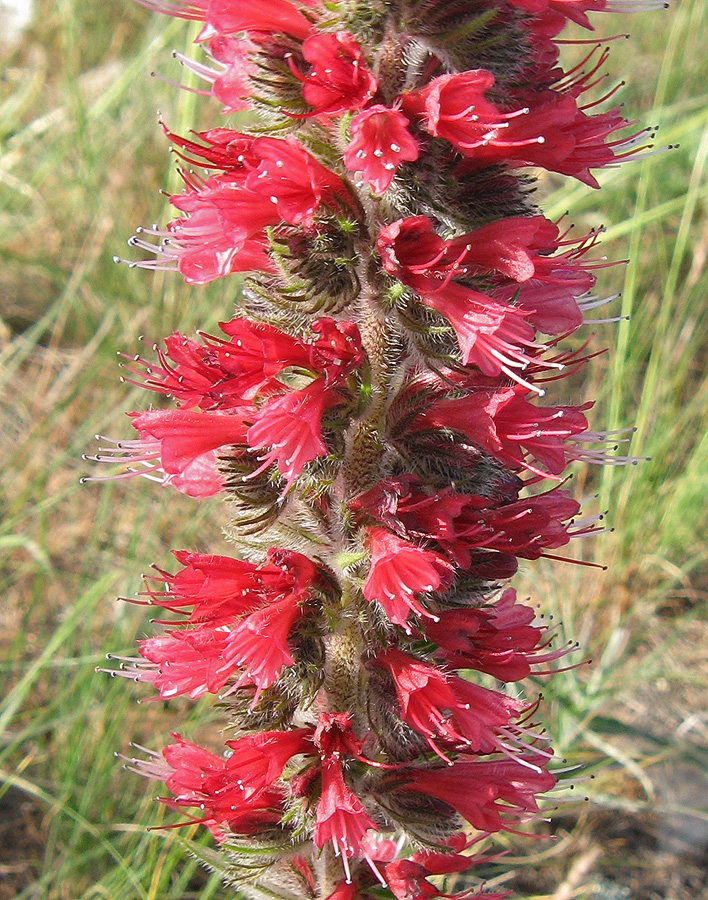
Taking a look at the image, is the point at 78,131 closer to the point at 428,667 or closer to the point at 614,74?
the point at 428,667

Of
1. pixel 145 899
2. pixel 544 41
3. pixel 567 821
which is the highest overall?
pixel 544 41

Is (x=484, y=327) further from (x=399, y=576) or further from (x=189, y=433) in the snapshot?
(x=189, y=433)

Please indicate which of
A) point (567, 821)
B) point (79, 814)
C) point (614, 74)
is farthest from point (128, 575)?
point (614, 74)

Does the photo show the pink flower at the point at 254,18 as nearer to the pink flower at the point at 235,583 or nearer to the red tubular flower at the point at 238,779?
the pink flower at the point at 235,583

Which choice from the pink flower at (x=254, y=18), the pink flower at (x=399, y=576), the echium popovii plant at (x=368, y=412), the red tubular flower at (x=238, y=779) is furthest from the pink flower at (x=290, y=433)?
the pink flower at (x=254, y=18)

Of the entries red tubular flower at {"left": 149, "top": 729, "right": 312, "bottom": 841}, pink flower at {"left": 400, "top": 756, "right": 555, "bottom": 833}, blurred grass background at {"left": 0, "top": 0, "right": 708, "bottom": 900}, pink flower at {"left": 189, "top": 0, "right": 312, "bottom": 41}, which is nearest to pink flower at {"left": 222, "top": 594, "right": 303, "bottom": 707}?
red tubular flower at {"left": 149, "top": 729, "right": 312, "bottom": 841}

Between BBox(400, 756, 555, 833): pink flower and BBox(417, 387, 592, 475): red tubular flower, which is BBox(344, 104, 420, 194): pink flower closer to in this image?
BBox(417, 387, 592, 475): red tubular flower

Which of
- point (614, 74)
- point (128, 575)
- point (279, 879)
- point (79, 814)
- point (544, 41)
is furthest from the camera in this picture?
point (614, 74)
